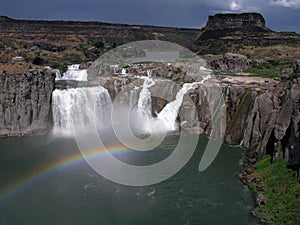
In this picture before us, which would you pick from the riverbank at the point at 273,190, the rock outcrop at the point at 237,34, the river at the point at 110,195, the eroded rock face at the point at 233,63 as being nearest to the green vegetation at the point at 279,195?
the riverbank at the point at 273,190

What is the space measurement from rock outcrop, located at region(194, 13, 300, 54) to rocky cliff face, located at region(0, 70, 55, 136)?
7157 centimetres

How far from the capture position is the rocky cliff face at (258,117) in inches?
1165

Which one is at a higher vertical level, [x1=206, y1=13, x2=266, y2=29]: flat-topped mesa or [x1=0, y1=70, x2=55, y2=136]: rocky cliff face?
[x1=206, y1=13, x2=266, y2=29]: flat-topped mesa

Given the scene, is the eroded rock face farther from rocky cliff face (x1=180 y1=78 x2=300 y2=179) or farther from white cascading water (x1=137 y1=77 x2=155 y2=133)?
white cascading water (x1=137 y1=77 x2=155 y2=133)

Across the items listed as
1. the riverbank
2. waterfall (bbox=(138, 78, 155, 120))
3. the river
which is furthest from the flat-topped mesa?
the riverbank

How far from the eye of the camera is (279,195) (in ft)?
86.5

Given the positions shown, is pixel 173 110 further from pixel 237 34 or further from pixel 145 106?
pixel 237 34

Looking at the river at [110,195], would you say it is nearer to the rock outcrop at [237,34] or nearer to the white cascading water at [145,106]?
the white cascading water at [145,106]

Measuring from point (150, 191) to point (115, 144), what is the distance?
11.6 meters

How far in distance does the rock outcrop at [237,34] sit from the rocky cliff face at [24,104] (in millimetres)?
71568

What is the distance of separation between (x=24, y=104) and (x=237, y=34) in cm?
8740

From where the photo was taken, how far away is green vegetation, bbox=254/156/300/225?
23844mm

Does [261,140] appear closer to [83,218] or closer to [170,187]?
[170,187]

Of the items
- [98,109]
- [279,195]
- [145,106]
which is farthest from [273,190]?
[98,109]
